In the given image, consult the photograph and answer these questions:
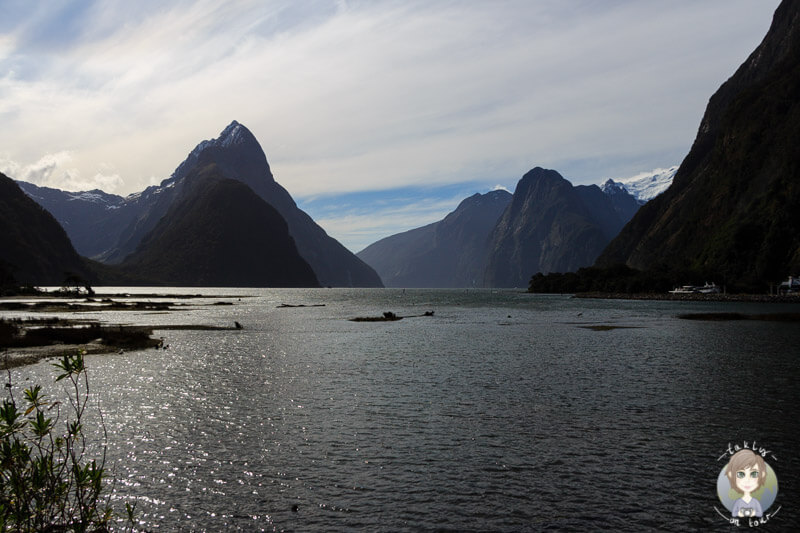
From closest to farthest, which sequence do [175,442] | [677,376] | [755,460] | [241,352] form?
[755,460] < [175,442] < [677,376] < [241,352]

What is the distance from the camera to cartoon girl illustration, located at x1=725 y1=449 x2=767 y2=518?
16672 mm

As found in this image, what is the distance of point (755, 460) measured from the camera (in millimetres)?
17062

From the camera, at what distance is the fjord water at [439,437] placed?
1731cm

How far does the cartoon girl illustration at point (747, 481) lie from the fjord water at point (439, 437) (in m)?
0.81

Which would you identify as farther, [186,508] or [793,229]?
[793,229]

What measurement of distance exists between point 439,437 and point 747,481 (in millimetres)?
12552

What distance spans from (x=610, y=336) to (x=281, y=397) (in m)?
53.5

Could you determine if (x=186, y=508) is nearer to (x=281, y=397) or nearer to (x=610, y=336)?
(x=281, y=397)

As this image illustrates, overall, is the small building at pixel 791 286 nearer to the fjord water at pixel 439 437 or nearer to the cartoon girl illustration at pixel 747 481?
the fjord water at pixel 439 437

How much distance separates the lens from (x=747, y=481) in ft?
54.9

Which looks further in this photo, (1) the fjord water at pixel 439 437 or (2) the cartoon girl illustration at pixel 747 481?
(1) the fjord water at pixel 439 437

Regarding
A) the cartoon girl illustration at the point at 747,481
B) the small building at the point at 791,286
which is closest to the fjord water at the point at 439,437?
the cartoon girl illustration at the point at 747,481

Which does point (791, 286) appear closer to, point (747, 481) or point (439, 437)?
point (439, 437)

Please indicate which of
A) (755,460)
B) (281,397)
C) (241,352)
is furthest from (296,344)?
(755,460)
